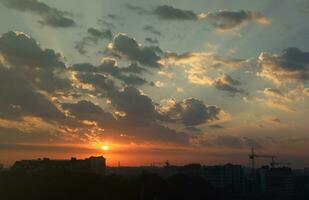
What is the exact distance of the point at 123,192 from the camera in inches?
2790

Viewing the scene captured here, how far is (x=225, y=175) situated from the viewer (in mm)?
156625

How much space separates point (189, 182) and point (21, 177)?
1256 inches

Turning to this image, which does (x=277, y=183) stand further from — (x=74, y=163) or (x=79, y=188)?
(x=79, y=188)

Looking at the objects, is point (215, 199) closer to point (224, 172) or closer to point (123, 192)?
point (123, 192)

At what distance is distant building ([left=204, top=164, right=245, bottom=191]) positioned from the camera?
5994 inches

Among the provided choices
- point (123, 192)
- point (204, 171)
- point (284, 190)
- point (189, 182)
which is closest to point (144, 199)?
point (123, 192)

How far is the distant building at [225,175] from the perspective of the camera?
500 feet

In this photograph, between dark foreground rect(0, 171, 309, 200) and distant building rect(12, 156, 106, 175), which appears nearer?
dark foreground rect(0, 171, 309, 200)


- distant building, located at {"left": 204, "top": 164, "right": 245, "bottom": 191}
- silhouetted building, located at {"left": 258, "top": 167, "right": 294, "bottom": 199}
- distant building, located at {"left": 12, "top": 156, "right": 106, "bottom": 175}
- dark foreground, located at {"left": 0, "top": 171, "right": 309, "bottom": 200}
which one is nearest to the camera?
dark foreground, located at {"left": 0, "top": 171, "right": 309, "bottom": 200}

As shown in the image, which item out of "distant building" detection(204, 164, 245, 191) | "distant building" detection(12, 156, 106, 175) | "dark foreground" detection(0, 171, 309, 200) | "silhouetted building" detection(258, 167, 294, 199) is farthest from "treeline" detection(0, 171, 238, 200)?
"distant building" detection(204, 164, 245, 191)

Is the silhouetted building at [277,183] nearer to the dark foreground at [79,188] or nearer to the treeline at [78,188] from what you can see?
the dark foreground at [79,188]

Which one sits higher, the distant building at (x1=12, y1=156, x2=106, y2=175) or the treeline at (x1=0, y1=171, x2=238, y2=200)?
the distant building at (x1=12, y1=156, x2=106, y2=175)

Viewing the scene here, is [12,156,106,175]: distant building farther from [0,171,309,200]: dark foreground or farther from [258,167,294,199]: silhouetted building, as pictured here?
[258,167,294,199]: silhouetted building

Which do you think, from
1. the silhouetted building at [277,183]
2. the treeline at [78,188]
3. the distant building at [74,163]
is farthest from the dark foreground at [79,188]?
the silhouetted building at [277,183]
